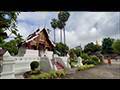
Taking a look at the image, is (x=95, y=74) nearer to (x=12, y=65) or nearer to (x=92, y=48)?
(x=12, y=65)

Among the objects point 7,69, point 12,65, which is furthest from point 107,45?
point 7,69

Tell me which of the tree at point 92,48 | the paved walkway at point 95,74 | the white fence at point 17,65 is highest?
the tree at point 92,48

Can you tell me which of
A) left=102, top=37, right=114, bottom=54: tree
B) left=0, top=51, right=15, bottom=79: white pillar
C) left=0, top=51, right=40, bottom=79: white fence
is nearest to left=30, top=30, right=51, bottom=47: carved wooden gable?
left=0, top=51, right=40, bottom=79: white fence

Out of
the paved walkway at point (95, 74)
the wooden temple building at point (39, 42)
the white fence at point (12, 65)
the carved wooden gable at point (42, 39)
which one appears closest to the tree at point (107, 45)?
the paved walkway at point (95, 74)

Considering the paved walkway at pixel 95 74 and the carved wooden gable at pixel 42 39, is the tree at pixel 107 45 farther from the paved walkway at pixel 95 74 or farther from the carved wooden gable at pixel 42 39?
the carved wooden gable at pixel 42 39

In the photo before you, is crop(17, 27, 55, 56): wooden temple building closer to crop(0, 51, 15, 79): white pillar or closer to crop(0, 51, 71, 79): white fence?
crop(0, 51, 71, 79): white fence

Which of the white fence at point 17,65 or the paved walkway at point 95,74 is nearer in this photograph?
the white fence at point 17,65

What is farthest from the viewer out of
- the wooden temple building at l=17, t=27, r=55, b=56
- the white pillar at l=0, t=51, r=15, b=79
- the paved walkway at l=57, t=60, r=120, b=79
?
the wooden temple building at l=17, t=27, r=55, b=56

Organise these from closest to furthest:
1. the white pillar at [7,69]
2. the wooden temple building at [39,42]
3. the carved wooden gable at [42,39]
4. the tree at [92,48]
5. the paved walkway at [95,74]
A: the white pillar at [7,69]
the paved walkway at [95,74]
the carved wooden gable at [42,39]
the wooden temple building at [39,42]
the tree at [92,48]

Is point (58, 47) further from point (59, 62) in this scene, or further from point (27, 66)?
point (27, 66)
